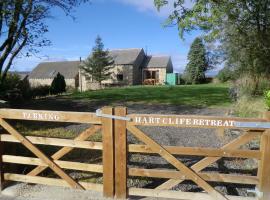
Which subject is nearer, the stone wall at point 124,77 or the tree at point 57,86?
the tree at point 57,86

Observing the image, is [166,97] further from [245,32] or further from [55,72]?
[55,72]

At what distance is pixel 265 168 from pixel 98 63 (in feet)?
159

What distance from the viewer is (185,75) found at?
56.6 m

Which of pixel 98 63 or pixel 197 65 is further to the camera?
pixel 197 65

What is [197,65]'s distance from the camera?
5488 centimetres

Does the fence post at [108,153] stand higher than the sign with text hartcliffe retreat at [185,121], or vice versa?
the sign with text hartcliffe retreat at [185,121]

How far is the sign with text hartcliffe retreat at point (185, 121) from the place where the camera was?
183 inches

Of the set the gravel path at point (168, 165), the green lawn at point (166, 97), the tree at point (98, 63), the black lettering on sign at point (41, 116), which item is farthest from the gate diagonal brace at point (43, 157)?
the tree at point (98, 63)

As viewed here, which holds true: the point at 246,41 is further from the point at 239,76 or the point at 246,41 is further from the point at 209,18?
the point at 209,18

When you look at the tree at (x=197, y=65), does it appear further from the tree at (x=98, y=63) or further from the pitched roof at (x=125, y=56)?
the tree at (x=98, y=63)

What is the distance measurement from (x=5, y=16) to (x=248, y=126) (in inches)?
410

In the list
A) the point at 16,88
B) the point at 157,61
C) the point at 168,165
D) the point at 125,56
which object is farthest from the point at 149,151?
the point at 157,61

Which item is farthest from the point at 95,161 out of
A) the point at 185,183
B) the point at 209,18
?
the point at 209,18

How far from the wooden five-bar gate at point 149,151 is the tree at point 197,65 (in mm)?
50477
